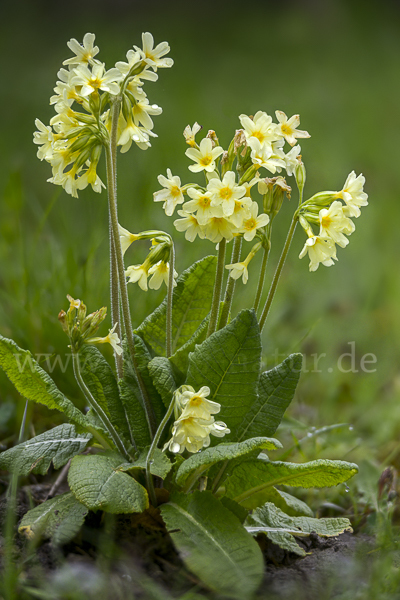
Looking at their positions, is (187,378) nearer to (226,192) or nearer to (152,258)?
(152,258)

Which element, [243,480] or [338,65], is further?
[338,65]

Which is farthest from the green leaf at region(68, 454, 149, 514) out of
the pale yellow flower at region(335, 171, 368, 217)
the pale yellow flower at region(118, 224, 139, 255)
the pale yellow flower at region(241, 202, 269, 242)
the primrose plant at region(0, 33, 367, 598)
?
the pale yellow flower at region(335, 171, 368, 217)

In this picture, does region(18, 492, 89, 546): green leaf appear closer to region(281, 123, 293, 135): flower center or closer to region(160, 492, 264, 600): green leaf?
region(160, 492, 264, 600): green leaf

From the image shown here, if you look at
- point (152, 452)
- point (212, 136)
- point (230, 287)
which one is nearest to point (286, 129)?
point (212, 136)

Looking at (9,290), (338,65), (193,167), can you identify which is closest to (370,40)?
(338,65)

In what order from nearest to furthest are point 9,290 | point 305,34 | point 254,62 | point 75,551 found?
1. point 75,551
2. point 9,290
3. point 254,62
4. point 305,34

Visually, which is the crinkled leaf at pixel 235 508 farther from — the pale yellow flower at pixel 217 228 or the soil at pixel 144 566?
the pale yellow flower at pixel 217 228

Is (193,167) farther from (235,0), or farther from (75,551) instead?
(235,0)
